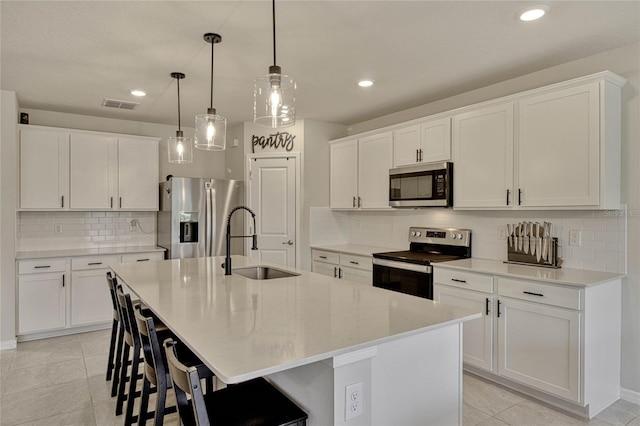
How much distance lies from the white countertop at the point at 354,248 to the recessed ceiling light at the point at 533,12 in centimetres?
257

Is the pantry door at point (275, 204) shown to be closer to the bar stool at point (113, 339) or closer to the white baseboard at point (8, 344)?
the bar stool at point (113, 339)

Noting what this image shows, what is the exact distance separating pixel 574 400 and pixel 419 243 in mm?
2069

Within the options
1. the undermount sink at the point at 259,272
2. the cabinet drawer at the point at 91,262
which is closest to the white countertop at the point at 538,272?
the undermount sink at the point at 259,272

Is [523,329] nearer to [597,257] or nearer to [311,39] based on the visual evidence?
[597,257]

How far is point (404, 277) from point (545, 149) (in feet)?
5.36

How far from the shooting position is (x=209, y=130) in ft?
8.86

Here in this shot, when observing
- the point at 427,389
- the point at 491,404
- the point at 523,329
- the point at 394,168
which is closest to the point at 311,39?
the point at 394,168

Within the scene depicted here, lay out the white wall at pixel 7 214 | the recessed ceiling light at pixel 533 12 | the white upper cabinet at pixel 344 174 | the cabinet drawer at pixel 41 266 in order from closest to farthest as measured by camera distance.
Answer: the recessed ceiling light at pixel 533 12
the white wall at pixel 7 214
the cabinet drawer at pixel 41 266
the white upper cabinet at pixel 344 174

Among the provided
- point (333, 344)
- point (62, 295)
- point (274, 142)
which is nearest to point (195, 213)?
point (274, 142)

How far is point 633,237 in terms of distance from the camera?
2.79 meters

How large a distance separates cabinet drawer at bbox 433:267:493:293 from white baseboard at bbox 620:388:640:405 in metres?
1.13

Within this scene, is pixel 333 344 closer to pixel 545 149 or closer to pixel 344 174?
pixel 545 149

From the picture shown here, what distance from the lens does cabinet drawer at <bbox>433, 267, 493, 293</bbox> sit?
10.0 feet

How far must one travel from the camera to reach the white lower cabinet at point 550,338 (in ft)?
8.38
